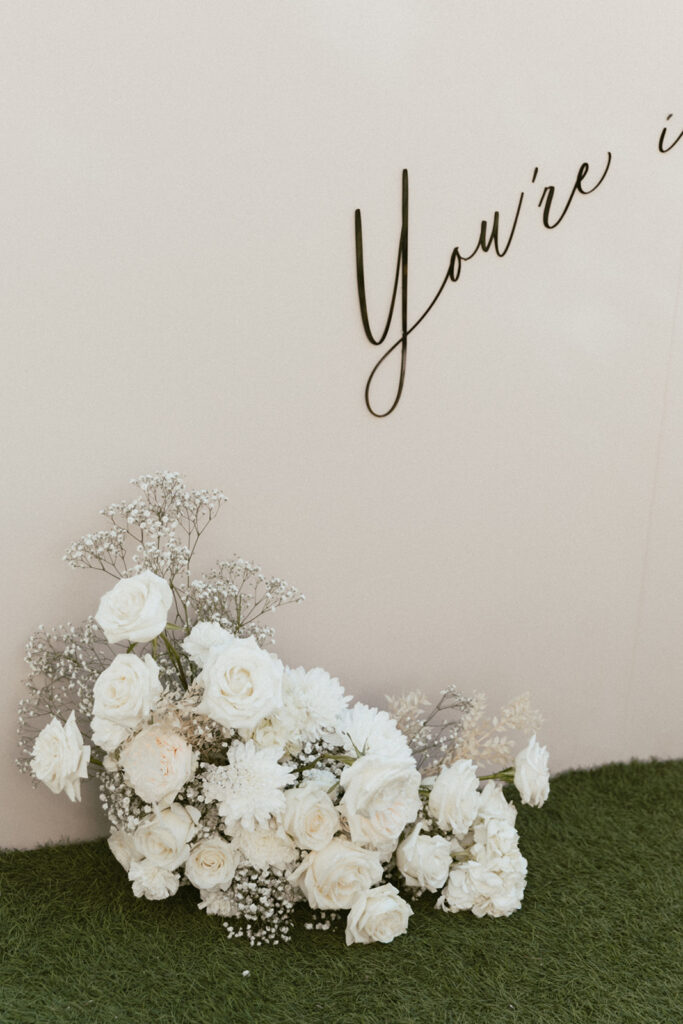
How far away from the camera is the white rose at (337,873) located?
4.67 feet

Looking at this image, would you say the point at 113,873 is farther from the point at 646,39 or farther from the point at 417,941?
the point at 646,39

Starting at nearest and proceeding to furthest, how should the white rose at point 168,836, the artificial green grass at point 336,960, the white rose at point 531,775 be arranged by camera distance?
the artificial green grass at point 336,960, the white rose at point 168,836, the white rose at point 531,775

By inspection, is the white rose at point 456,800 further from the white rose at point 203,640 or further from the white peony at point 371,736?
the white rose at point 203,640

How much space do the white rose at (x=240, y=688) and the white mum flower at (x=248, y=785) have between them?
2.5 inches

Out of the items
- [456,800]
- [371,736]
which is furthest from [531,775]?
[371,736]

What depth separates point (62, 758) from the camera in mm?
1362

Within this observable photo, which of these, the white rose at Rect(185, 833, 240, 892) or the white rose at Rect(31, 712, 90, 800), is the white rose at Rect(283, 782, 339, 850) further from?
the white rose at Rect(31, 712, 90, 800)

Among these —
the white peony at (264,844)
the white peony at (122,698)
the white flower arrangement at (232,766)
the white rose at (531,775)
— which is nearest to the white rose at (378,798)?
the white flower arrangement at (232,766)

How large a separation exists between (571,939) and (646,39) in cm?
171

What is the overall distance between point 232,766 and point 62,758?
26 centimetres

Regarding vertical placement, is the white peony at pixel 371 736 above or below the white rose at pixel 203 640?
below

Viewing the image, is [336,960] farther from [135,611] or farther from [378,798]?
[135,611]

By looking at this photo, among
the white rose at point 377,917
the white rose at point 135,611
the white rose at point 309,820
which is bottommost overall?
the white rose at point 377,917

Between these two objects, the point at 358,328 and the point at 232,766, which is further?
the point at 358,328
